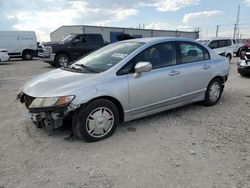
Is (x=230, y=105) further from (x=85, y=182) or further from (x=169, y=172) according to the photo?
(x=85, y=182)

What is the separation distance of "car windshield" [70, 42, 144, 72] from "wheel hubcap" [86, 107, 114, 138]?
71 cm

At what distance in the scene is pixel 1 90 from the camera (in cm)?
734

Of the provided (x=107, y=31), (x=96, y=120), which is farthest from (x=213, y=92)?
(x=107, y=31)

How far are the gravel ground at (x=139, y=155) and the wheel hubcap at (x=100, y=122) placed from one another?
6.4 inches

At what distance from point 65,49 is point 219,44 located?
31.2 feet

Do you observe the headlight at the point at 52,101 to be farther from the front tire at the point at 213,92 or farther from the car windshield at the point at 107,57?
the front tire at the point at 213,92

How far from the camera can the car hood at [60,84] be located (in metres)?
3.46

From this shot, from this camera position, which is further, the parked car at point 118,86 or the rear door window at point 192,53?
the rear door window at point 192,53

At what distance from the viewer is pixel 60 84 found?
3635mm

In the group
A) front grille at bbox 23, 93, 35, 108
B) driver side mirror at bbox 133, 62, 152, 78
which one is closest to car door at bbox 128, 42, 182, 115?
driver side mirror at bbox 133, 62, 152, 78

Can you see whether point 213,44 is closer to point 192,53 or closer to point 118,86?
point 192,53

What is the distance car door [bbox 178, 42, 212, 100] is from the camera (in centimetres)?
471

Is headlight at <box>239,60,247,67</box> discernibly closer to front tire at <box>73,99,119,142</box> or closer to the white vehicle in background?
front tire at <box>73,99,119,142</box>

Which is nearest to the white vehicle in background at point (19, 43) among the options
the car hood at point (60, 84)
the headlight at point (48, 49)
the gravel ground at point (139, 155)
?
the headlight at point (48, 49)
